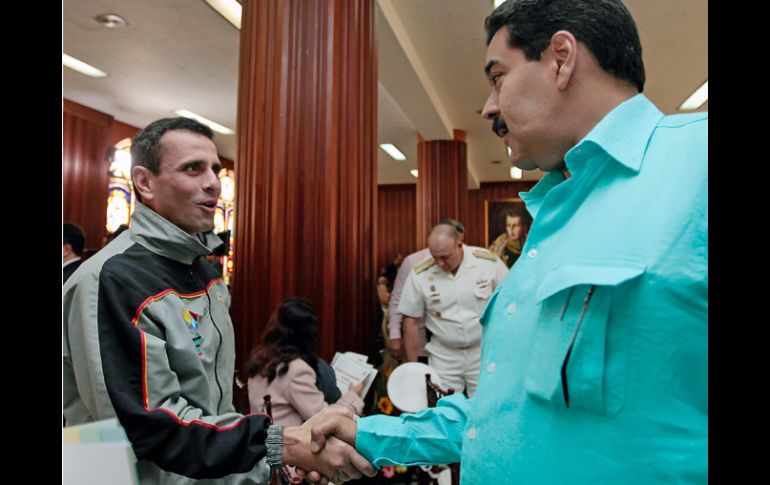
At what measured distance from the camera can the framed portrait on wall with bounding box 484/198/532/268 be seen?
530 inches

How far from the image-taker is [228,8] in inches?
177

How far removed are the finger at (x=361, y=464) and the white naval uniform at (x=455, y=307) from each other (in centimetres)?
210

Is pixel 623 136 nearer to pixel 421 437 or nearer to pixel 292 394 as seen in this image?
pixel 421 437

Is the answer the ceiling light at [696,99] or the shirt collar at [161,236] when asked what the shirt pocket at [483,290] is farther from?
the ceiling light at [696,99]

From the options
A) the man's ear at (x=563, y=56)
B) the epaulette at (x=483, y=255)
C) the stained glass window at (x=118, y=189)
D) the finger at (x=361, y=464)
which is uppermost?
the stained glass window at (x=118, y=189)

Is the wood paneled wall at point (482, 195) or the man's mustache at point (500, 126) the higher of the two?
the wood paneled wall at point (482, 195)

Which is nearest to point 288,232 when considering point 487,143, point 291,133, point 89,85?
point 291,133

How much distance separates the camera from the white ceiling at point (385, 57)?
15.4 ft

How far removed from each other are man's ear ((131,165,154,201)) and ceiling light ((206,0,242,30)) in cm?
344

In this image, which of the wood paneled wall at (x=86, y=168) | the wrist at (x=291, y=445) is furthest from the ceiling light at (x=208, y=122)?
the wrist at (x=291, y=445)

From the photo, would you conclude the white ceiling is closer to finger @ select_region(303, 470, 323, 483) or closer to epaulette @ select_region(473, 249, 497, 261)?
epaulette @ select_region(473, 249, 497, 261)

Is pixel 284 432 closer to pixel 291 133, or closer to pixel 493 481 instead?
pixel 493 481

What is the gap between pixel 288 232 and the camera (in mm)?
2572
